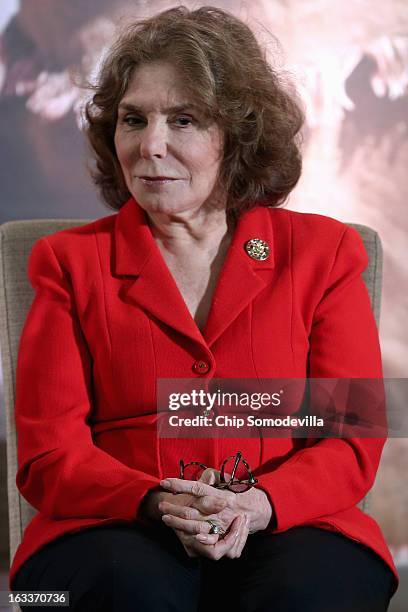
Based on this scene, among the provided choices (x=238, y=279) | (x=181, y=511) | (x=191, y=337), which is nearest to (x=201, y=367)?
(x=191, y=337)

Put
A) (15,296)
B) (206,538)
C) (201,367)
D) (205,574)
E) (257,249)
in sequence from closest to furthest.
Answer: (206,538)
(205,574)
(201,367)
(257,249)
(15,296)

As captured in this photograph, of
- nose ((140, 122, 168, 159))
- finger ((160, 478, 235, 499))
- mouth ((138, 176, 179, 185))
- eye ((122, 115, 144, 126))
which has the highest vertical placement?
eye ((122, 115, 144, 126))

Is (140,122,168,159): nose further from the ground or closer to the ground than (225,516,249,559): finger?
further from the ground

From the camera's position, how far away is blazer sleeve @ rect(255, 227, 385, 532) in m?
1.61

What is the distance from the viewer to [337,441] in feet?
5.67

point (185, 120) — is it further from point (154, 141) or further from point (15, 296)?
point (15, 296)

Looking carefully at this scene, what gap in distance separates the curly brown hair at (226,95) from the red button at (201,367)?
357 millimetres

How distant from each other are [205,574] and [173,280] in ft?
1.77

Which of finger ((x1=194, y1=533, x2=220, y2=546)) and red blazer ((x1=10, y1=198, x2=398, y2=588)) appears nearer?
finger ((x1=194, y1=533, x2=220, y2=546))

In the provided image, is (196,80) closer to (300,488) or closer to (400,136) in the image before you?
(300,488)

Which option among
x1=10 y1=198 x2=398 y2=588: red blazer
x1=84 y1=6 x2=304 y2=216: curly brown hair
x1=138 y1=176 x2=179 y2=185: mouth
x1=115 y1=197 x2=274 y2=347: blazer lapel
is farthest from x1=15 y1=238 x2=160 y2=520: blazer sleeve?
x1=84 y1=6 x2=304 y2=216: curly brown hair

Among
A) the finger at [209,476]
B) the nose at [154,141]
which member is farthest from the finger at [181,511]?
the nose at [154,141]

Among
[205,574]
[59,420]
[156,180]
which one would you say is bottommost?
[205,574]

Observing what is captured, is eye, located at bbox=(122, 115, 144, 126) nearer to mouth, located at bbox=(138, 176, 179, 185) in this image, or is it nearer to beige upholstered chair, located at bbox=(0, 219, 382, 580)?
mouth, located at bbox=(138, 176, 179, 185)
